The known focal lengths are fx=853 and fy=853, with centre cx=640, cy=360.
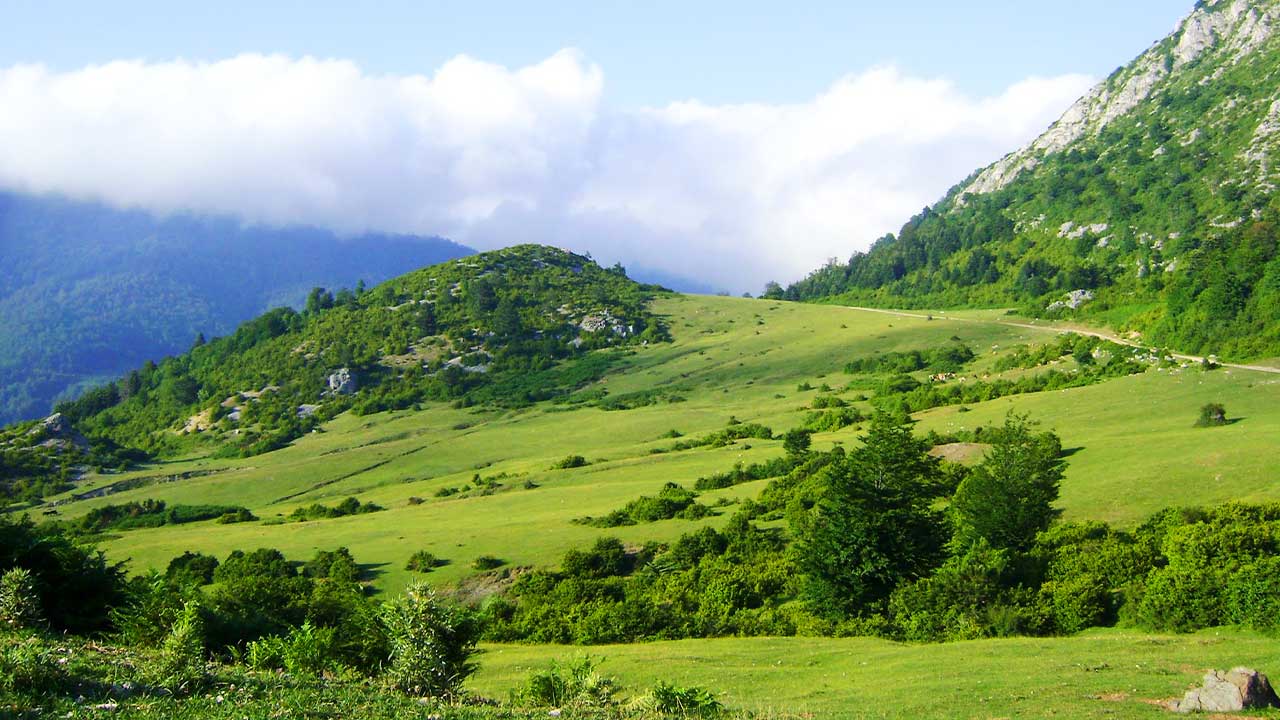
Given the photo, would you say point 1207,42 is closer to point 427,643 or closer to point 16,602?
point 427,643

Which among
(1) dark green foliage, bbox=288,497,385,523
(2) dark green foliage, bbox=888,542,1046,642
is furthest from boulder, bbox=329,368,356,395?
(2) dark green foliage, bbox=888,542,1046,642

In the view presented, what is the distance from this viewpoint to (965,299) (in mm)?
155000

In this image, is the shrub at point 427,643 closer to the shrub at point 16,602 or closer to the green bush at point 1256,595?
the shrub at point 16,602

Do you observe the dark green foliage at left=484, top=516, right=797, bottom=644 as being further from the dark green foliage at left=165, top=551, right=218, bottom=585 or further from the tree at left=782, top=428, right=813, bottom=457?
the dark green foliage at left=165, top=551, right=218, bottom=585

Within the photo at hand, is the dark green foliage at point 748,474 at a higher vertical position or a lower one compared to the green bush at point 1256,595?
higher

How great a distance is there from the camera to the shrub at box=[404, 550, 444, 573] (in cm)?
4041

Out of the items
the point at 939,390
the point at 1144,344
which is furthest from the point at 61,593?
the point at 1144,344

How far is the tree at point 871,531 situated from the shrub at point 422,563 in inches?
697

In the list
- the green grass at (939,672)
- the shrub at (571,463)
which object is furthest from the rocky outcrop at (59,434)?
the green grass at (939,672)

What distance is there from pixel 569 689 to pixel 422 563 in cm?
2718

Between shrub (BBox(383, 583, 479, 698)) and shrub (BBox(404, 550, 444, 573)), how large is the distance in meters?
25.4

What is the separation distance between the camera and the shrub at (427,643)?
14695 mm

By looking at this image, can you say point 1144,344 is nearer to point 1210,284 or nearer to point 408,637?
point 1210,284

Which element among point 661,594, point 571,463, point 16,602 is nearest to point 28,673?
point 16,602
